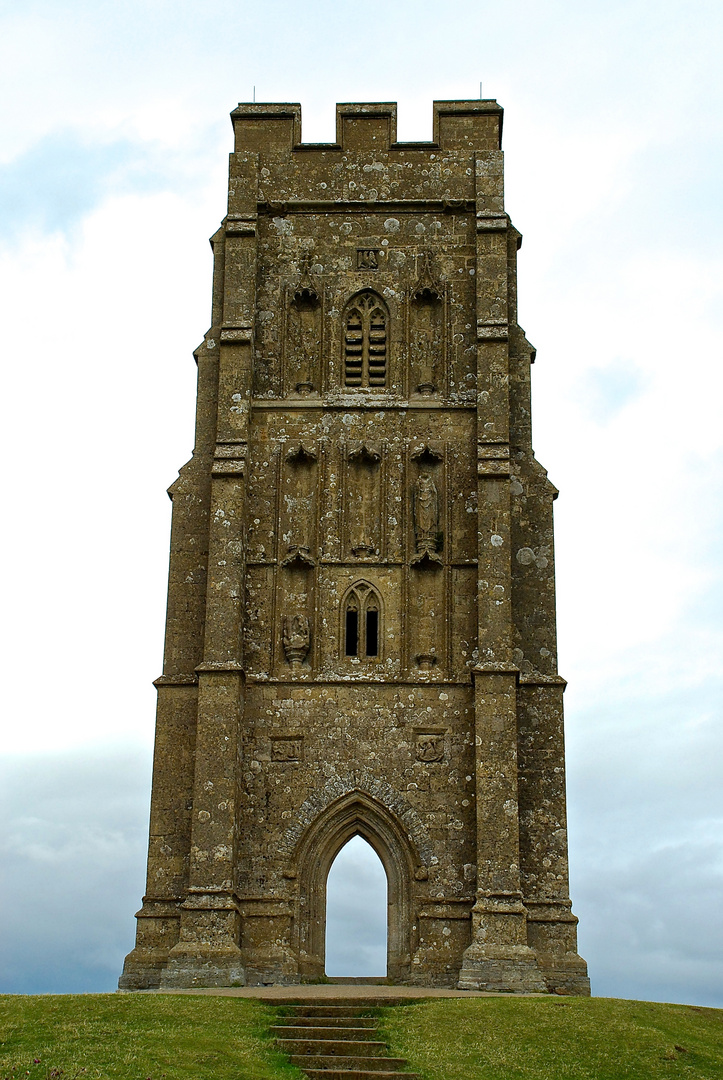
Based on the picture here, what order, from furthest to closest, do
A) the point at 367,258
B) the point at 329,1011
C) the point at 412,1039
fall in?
the point at 367,258
the point at 329,1011
the point at 412,1039

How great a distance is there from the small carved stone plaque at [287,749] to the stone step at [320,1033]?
7.39 m

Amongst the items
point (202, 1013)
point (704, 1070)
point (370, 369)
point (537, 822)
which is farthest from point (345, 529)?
point (704, 1070)

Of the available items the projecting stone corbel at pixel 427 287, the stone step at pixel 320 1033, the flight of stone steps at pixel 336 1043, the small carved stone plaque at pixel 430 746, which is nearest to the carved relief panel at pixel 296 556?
the small carved stone plaque at pixel 430 746

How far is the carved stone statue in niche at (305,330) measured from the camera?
30156 millimetres

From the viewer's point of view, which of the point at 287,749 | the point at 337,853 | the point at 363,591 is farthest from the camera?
the point at 363,591

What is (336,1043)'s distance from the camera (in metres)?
19.8

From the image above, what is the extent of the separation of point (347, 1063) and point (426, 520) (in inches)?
478

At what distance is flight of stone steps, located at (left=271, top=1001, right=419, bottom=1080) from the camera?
18750 mm

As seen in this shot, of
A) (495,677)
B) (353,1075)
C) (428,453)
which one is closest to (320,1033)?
(353,1075)

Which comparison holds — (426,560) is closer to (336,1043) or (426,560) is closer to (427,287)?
(427,287)

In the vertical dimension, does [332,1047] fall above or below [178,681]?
below

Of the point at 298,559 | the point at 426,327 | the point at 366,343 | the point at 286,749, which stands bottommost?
the point at 286,749

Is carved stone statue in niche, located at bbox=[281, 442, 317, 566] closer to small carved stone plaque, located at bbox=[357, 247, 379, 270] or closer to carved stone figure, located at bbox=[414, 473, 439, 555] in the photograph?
carved stone figure, located at bbox=[414, 473, 439, 555]

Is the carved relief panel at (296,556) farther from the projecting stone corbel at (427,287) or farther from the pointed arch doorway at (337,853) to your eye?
the projecting stone corbel at (427,287)
